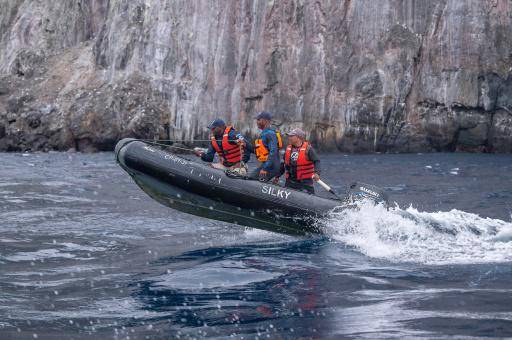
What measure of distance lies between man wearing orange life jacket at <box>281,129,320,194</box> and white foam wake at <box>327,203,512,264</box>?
966mm

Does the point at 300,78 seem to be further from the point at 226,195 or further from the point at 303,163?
the point at 226,195

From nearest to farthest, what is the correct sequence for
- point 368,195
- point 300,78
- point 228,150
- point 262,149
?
point 368,195
point 262,149
point 228,150
point 300,78

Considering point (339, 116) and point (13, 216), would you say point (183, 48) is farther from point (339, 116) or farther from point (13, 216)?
point (13, 216)

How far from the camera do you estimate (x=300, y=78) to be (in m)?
41.8

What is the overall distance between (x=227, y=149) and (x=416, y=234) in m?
3.92

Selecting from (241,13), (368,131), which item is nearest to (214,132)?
(368,131)

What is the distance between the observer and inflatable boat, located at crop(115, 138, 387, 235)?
A: 465 inches

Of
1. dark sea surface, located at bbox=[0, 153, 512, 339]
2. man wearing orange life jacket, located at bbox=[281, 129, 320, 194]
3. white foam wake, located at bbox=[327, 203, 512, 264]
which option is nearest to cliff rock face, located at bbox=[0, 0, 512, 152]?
dark sea surface, located at bbox=[0, 153, 512, 339]

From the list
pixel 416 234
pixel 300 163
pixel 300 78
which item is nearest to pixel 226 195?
pixel 300 163

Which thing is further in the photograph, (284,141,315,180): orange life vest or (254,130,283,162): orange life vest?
(254,130,283,162): orange life vest

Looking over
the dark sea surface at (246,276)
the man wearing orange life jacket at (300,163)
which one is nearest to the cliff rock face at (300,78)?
the dark sea surface at (246,276)

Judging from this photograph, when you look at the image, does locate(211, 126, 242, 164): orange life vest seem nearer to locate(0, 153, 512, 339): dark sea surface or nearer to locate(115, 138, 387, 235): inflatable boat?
locate(115, 138, 387, 235): inflatable boat

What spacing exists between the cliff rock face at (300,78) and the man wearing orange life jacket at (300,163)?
28.3m

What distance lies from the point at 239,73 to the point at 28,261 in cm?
3381
